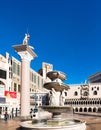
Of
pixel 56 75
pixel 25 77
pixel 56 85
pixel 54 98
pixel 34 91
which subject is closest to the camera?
pixel 54 98

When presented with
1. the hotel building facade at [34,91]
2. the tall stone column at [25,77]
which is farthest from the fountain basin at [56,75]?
the hotel building facade at [34,91]

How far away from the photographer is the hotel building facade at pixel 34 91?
51.9 meters

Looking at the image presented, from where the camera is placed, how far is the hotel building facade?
2044 inches

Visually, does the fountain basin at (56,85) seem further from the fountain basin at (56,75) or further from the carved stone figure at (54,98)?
the fountain basin at (56,75)

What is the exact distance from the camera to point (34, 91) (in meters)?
85.0

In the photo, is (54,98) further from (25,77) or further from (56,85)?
(25,77)

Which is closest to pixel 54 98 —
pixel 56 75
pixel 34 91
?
pixel 56 75

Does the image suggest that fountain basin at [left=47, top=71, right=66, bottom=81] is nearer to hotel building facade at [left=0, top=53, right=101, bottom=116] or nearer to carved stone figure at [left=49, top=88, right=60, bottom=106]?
carved stone figure at [left=49, top=88, right=60, bottom=106]

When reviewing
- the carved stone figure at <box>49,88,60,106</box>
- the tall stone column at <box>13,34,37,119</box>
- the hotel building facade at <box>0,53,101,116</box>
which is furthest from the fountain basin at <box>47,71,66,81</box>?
the hotel building facade at <box>0,53,101,116</box>

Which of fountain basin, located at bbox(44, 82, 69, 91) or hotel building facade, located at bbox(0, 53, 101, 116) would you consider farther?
hotel building facade, located at bbox(0, 53, 101, 116)

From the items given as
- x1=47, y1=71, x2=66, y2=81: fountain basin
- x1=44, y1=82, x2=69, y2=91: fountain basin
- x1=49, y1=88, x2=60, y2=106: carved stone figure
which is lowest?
x1=49, y1=88, x2=60, y2=106: carved stone figure

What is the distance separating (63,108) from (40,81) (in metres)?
71.4

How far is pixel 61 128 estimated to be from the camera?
16703 millimetres

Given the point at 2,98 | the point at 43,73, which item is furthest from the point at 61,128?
the point at 43,73
